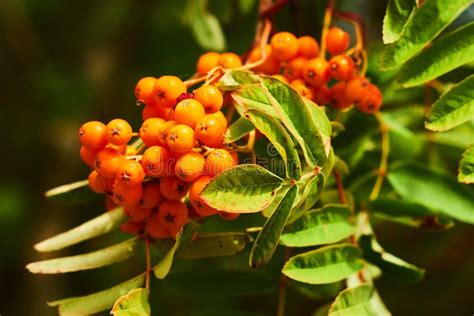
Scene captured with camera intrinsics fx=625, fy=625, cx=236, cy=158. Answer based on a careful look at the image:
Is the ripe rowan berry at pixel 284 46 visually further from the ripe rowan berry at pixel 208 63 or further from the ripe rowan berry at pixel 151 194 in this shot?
the ripe rowan berry at pixel 151 194

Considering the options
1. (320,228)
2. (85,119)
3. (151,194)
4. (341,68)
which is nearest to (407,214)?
(320,228)

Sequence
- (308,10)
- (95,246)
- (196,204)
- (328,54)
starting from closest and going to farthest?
(196,204)
(328,54)
(308,10)
(95,246)

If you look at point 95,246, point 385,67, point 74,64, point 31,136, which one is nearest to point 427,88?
point 385,67

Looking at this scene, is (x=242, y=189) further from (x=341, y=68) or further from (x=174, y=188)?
(x=341, y=68)

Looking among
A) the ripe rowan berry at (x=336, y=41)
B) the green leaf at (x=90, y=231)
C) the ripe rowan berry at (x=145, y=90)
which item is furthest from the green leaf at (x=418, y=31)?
the green leaf at (x=90, y=231)

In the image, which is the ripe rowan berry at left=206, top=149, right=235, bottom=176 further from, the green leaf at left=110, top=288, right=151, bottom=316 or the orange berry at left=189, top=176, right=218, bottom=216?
the green leaf at left=110, top=288, right=151, bottom=316

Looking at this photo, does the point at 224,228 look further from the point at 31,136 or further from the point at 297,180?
the point at 31,136
